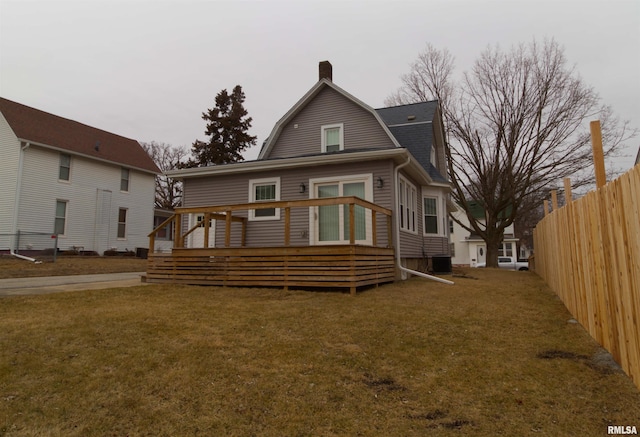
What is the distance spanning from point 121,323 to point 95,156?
1897cm

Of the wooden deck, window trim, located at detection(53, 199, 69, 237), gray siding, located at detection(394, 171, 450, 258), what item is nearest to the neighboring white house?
gray siding, located at detection(394, 171, 450, 258)

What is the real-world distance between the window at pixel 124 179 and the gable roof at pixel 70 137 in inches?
18.8

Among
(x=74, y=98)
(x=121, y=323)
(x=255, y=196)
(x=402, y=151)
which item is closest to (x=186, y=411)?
(x=121, y=323)

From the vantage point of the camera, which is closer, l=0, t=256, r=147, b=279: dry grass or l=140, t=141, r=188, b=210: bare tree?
l=0, t=256, r=147, b=279: dry grass

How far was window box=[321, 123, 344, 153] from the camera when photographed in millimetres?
12477

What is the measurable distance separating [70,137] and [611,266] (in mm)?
23573

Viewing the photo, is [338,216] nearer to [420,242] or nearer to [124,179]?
[420,242]

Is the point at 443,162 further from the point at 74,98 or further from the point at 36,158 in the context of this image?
the point at 74,98

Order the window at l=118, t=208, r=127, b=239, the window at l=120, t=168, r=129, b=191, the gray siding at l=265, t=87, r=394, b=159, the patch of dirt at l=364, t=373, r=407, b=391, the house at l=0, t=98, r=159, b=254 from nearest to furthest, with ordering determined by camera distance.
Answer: the patch of dirt at l=364, t=373, r=407, b=391
the gray siding at l=265, t=87, r=394, b=159
the house at l=0, t=98, r=159, b=254
the window at l=118, t=208, r=127, b=239
the window at l=120, t=168, r=129, b=191

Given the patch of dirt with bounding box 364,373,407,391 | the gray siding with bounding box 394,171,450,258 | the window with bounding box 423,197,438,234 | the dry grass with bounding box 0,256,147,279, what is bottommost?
the patch of dirt with bounding box 364,373,407,391

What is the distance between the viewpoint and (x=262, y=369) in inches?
137

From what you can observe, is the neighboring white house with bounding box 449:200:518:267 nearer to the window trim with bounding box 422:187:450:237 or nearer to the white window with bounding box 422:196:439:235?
the window trim with bounding box 422:187:450:237

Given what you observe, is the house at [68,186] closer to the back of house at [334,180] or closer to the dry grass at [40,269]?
the dry grass at [40,269]

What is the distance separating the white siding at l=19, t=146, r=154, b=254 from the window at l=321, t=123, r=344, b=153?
14.5m
